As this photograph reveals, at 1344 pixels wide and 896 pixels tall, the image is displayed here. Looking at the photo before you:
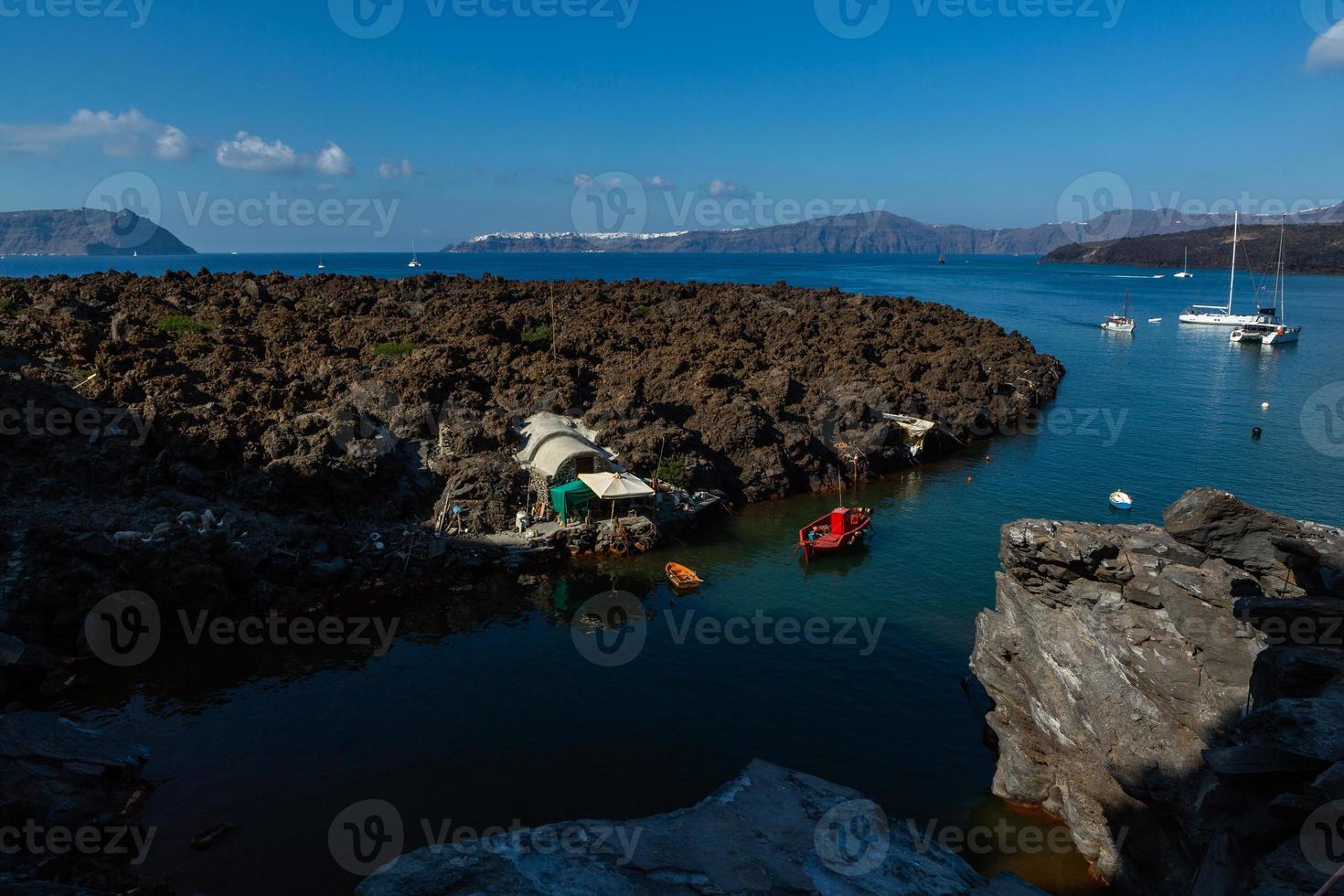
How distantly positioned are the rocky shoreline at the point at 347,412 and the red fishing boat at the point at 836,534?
21.6 feet

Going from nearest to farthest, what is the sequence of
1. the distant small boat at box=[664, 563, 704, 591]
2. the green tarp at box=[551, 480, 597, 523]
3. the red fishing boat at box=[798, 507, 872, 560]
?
1. the distant small boat at box=[664, 563, 704, 591]
2. the red fishing boat at box=[798, 507, 872, 560]
3. the green tarp at box=[551, 480, 597, 523]

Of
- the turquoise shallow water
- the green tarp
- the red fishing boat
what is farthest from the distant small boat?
the red fishing boat

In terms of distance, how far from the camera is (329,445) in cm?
3344

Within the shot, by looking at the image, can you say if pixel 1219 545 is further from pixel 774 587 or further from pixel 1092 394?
pixel 1092 394

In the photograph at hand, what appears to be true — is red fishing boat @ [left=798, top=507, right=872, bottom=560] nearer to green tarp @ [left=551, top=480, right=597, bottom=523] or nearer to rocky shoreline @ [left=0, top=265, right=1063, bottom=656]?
rocky shoreline @ [left=0, top=265, right=1063, bottom=656]

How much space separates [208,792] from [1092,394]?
228ft

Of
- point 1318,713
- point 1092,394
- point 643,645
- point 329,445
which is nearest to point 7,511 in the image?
point 329,445

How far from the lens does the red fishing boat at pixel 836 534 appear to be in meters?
32.5

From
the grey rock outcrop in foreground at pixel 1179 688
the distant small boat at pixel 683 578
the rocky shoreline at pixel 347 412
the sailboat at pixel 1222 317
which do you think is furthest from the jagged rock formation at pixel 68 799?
the sailboat at pixel 1222 317

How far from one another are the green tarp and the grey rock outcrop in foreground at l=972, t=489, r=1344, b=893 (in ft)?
60.1

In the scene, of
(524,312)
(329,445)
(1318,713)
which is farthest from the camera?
(524,312)

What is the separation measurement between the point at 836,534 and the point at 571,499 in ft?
39.5

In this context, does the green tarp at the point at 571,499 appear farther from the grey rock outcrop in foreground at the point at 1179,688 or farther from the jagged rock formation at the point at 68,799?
the grey rock outcrop in foreground at the point at 1179,688

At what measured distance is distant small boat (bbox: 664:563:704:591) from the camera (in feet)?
97.6
